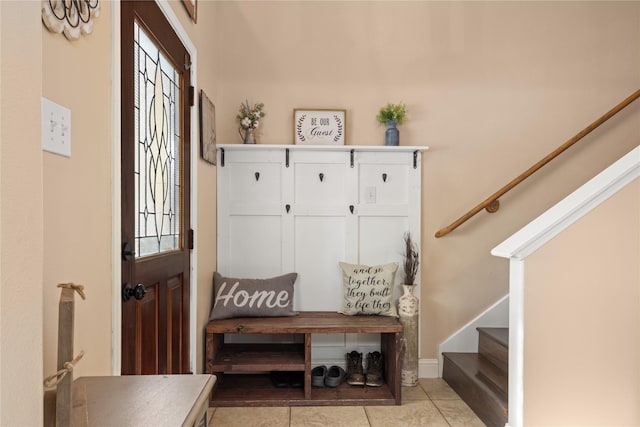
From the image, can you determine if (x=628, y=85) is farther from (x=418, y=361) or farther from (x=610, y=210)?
(x=418, y=361)

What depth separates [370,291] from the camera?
3.03m

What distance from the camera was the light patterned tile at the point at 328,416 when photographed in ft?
8.27

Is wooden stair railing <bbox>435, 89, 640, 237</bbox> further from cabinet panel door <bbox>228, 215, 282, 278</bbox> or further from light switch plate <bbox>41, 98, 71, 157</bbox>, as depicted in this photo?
light switch plate <bbox>41, 98, 71, 157</bbox>

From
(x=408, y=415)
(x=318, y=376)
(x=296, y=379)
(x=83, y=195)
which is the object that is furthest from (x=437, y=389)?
(x=83, y=195)

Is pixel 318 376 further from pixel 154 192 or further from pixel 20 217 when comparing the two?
pixel 20 217

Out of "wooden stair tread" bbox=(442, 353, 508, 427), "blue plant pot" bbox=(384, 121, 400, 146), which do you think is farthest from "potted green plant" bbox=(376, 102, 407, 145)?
"wooden stair tread" bbox=(442, 353, 508, 427)

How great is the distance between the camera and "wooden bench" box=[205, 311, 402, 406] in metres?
2.76

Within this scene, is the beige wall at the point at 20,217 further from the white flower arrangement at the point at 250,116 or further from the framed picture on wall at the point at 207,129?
the white flower arrangement at the point at 250,116

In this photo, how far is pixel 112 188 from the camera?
144 cm

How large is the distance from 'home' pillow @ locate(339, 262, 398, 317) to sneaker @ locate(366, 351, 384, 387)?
0.99ft

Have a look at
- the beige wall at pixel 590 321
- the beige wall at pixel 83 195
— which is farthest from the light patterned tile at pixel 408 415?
the beige wall at pixel 83 195

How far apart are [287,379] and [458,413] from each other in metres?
1.04

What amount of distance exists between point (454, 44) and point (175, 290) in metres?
2.47

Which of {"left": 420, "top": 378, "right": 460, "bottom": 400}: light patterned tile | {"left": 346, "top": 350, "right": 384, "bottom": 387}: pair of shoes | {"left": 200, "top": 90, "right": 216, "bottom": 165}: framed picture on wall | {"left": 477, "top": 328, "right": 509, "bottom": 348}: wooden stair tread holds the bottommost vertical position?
{"left": 420, "top": 378, "right": 460, "bottom": 400}: light patterned tile
